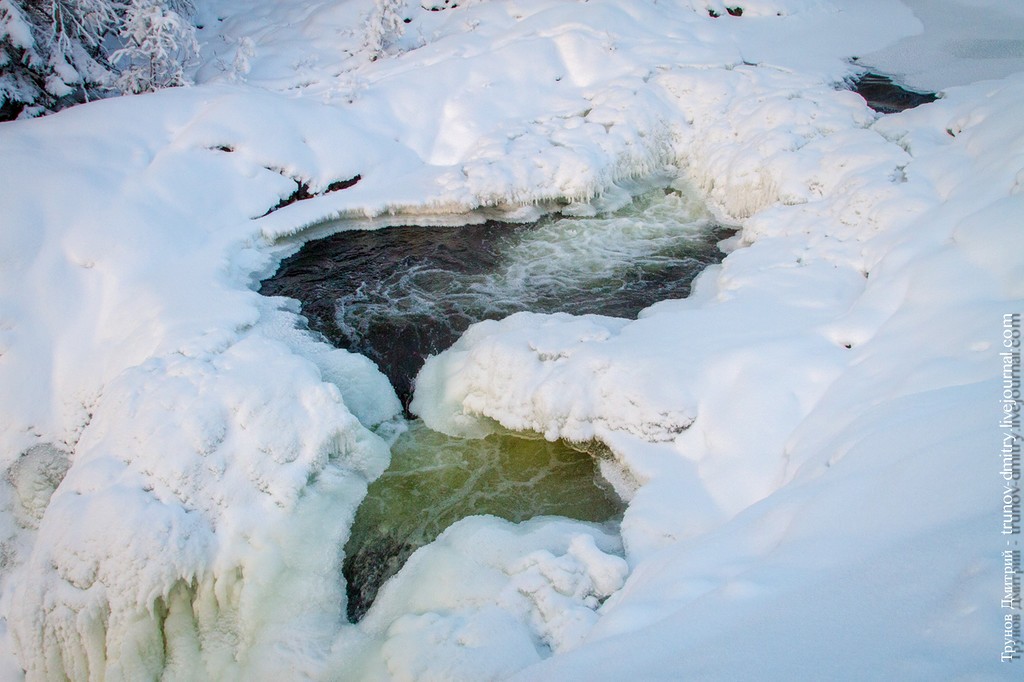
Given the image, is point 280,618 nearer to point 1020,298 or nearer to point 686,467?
point 686,467

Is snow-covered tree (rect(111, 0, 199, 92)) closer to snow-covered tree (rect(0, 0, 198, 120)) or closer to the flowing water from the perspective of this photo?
snow-covered tree (rect(0, 0, 198, 120))

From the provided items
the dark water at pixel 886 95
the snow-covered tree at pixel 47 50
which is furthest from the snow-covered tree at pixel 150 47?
the dark water at pixel 886 95

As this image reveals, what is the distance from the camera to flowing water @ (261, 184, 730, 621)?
493cm

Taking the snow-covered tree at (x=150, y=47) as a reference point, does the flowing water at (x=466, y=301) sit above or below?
below

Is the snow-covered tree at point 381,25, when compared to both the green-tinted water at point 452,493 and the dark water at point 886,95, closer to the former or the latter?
the dark water at point 886,95

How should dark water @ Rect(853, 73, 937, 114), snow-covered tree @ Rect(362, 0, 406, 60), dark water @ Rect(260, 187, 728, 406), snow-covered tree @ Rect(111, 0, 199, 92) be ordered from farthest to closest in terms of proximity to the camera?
snow-covered tree @ Rect(362, 0, 406, 60), snow-covered tree @ Rect(111, 0, 199, 92), dark water @ Rect(853, 73, 937, 114), dark water @ Rect(260, 187, 728, 406)

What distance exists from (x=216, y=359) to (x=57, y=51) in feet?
24.0

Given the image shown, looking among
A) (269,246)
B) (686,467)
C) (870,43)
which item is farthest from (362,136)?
(870,43)

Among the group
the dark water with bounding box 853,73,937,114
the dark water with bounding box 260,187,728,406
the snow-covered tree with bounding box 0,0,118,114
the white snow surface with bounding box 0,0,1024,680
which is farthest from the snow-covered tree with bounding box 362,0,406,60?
the dark water with bounding box 853,73,937,114

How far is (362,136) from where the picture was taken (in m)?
9.99

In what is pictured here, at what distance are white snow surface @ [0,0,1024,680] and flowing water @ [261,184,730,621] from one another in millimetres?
285

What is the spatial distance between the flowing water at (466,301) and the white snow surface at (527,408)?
0.29 metres

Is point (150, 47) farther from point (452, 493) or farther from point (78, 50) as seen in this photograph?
point (452, 493)

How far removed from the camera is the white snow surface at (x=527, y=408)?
2535 millimetres
